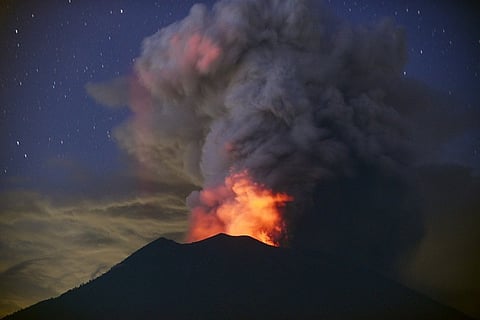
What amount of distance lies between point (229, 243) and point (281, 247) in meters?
3.16

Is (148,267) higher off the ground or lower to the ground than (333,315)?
higher

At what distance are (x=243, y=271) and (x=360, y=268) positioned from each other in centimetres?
799

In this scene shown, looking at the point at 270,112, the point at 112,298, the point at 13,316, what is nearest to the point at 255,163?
the point at 270,112

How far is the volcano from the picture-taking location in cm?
3388

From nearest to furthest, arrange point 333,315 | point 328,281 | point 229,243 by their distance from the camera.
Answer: point 333,315, point 328,281, point 229,243

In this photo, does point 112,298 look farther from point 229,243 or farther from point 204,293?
point 229,243

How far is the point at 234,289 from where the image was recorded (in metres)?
35.9

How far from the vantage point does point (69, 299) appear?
36219mm

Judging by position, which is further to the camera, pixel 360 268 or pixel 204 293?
pixel 360 268

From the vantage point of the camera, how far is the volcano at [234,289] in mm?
33875

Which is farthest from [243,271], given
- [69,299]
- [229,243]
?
[69,299]

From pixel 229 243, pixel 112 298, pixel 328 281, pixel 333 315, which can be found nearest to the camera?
pixel 333 315

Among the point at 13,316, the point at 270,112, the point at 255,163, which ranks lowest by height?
the point at 13,316

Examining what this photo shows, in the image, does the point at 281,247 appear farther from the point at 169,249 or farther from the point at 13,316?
the point at 13,316
